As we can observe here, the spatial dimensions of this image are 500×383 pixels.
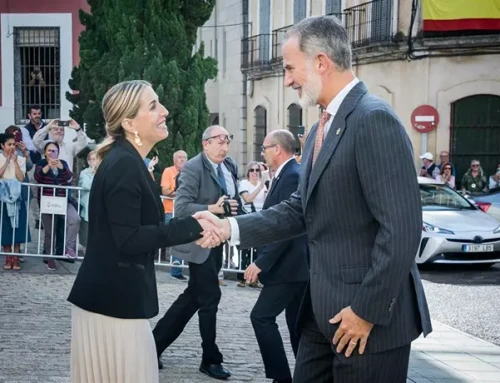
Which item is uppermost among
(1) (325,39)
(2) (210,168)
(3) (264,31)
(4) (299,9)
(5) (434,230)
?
(4) (299,9)

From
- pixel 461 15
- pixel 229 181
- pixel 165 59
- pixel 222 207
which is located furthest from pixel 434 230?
pixel 461 15

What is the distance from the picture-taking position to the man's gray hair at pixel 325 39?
3.69 metres

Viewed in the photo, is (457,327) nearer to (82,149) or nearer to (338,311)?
(338,311)

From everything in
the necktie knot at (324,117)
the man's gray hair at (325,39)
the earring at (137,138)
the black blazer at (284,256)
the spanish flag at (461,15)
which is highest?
the spanish flag at (461,15)

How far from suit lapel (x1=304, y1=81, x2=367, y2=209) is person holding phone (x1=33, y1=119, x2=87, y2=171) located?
363 inches

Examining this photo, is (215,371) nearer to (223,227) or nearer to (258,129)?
A: (223,227)

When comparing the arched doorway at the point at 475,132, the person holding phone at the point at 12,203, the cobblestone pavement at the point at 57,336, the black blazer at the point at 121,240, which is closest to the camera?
the black blazer at the point at 121,240

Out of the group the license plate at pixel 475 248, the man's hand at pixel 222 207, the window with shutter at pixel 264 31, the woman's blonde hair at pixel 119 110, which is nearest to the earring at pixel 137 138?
the woman's blonde hair at pixel 119 110

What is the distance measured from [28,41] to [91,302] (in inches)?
739

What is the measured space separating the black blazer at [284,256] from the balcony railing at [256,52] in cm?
2770

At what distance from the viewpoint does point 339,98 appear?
3.75 meters

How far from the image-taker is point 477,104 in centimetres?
2517

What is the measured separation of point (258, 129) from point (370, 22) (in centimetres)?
1163

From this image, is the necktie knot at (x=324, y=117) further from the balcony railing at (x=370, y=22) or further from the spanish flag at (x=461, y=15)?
the balcony railing at (x=370, y=22)
